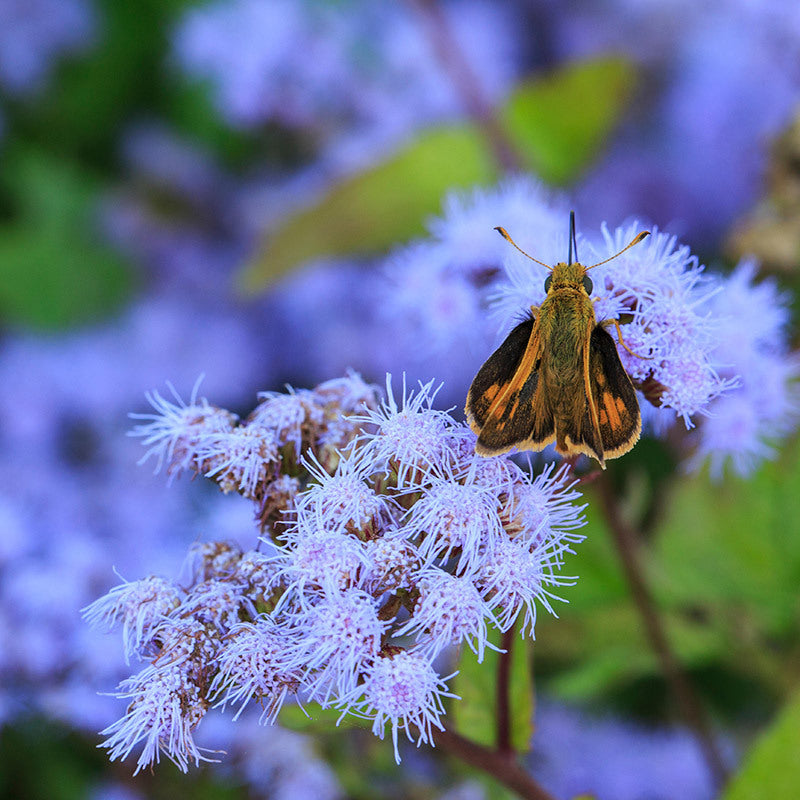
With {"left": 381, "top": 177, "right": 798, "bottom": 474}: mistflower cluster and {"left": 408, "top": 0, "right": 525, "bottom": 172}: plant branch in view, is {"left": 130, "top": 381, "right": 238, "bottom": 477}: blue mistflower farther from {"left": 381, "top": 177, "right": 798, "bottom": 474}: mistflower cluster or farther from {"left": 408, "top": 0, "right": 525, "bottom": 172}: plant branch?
{"left": 408, "top": 0, "right": 525, "bottom": 172}: plant branch

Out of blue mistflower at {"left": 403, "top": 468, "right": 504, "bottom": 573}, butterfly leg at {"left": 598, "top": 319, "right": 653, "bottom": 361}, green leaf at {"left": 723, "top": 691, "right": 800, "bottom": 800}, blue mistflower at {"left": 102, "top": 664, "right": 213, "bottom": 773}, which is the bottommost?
blue mistflower at {"left": 102, "top": 664, "right": 213, "bottom": 773}

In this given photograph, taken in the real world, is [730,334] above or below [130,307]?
below

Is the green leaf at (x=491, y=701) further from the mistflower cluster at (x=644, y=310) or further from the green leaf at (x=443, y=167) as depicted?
the green leaf at (x=443, y=167)

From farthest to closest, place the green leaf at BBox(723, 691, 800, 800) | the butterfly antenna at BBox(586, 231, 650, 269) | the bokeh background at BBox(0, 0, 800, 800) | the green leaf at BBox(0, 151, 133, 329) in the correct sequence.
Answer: the green leaf at BBox(0, 151, 133, 329), the bokeh background at BBox(0, 0, 800, 800), the green leaf at BBox(723, 691, 800, 800), the butterfly antenna at BBox(586, 231, 650, 269)

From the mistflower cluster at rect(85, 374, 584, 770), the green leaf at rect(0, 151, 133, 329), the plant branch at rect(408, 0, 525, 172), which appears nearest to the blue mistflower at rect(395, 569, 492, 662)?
the mistflower cluster at rect(85, 374, 584, 770)

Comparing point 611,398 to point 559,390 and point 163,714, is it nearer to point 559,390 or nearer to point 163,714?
point 559,390

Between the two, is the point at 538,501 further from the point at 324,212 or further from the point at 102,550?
the point at 324,212

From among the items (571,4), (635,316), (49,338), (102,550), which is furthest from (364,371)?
(571,4)
